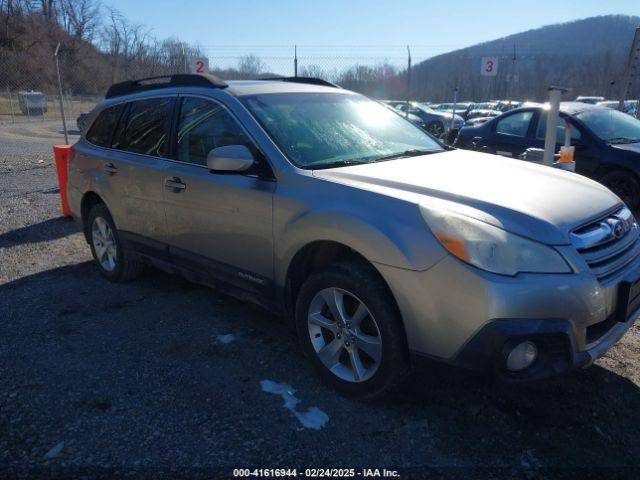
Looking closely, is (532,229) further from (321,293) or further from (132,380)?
(132,380)

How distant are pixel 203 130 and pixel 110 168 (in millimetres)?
1258

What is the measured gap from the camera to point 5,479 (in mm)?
2318

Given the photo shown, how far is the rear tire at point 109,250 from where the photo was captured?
468cm

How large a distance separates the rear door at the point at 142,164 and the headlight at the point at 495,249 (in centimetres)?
238

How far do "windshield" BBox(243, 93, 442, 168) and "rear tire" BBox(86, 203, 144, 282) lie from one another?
1966 mm

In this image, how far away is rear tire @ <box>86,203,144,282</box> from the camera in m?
4.68

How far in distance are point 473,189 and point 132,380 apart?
2280mm

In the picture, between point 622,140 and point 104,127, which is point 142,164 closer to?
point 104,127

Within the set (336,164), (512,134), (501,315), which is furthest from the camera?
(512,134)

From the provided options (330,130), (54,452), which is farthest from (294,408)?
(330,130)

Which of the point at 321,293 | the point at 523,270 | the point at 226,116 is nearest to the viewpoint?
the point at 523,270

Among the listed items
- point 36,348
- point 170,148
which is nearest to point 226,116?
point 170,148

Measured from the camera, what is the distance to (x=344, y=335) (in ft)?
9.38

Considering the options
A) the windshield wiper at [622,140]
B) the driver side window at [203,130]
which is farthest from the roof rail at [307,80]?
the windshield wiper at [622,140]
